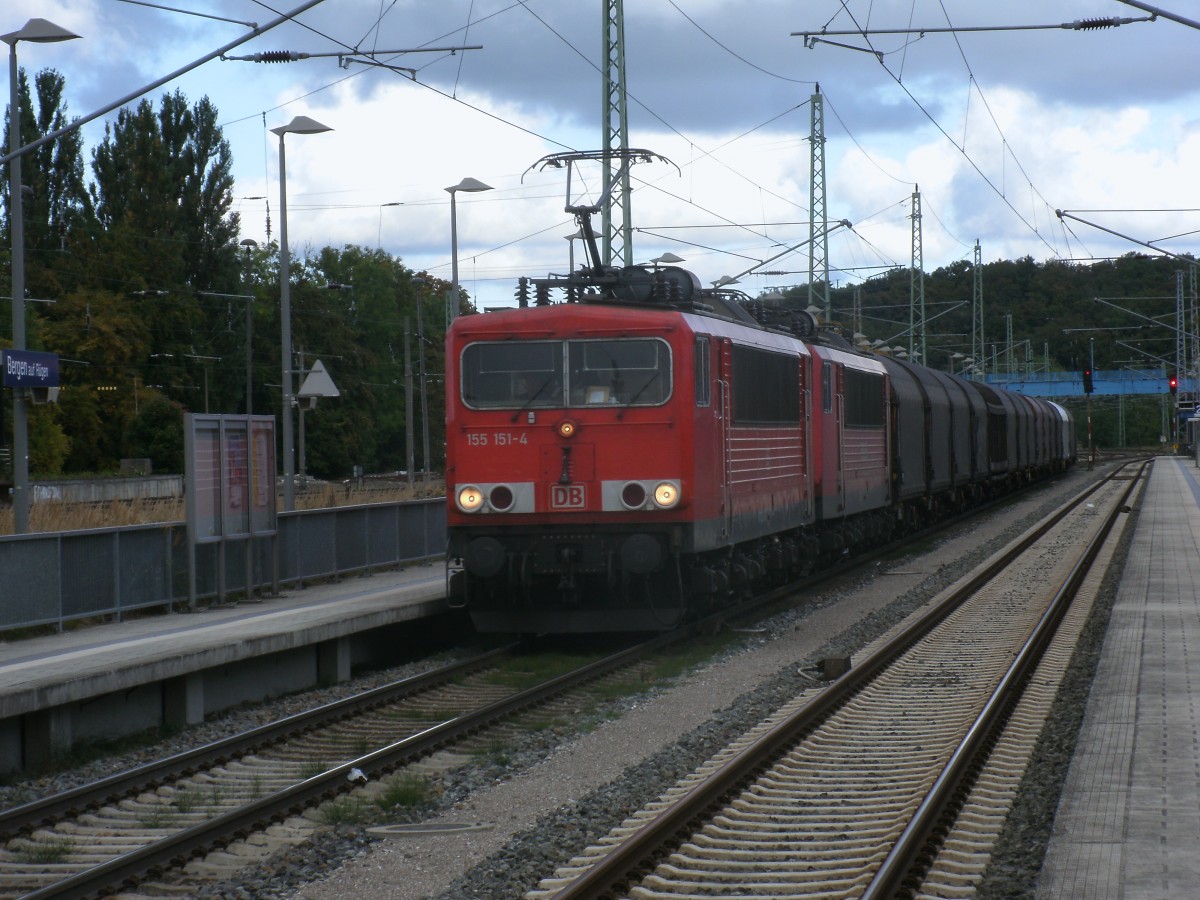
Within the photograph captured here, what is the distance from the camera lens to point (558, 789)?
8.92 meters

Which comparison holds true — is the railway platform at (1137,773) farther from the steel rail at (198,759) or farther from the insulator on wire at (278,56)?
the insulator on wire at (278,56)

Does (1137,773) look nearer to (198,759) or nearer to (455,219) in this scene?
(198,759)

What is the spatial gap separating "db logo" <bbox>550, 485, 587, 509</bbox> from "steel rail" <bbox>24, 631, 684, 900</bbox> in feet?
7.22

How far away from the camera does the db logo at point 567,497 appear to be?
561 inches

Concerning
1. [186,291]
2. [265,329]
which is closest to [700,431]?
[186,291]

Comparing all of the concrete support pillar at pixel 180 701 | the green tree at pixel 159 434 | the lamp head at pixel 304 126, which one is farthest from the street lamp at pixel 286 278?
the green tree at pixel 159 434

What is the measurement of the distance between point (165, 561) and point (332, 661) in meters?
2.63

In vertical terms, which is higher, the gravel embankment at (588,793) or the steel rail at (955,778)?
the steel rail at (955,778)

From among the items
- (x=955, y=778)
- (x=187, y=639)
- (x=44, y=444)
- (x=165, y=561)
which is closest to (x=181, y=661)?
(x=187, y=639)

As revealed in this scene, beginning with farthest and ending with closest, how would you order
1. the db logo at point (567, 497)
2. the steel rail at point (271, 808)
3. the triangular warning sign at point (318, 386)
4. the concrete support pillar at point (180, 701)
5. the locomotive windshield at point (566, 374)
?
the triangular warning sign at point (318, 386), the locomotive windshield at point (566, 374), the db logo at point (567, 497), the concrete support pillar at point (180, 701), the steel rail at point (271, 808)

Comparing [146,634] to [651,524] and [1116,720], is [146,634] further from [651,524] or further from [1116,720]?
[1116,720]

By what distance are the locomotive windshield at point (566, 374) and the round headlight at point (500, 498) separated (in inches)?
32.1

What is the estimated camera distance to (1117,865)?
21.8 ft

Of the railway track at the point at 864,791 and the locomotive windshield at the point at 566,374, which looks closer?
the railway track at the point at 864,791
